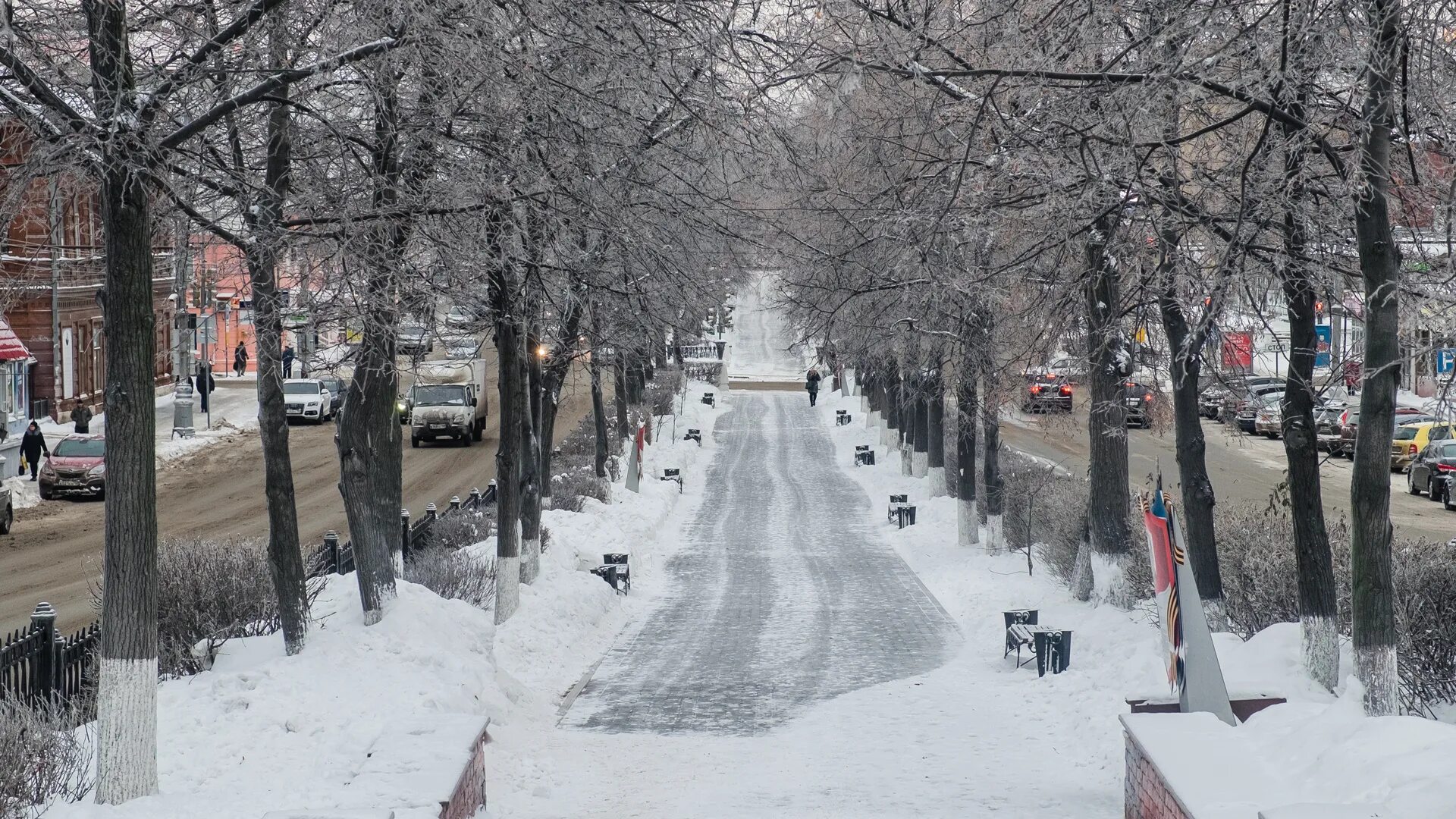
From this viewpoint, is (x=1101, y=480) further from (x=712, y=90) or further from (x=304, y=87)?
(x=304, y=87)

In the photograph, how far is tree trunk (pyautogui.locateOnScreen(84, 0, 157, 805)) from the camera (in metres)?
7.92

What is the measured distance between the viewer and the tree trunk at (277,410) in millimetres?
11250

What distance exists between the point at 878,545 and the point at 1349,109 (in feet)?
65.8

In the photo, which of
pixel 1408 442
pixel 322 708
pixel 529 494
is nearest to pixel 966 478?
pixel 529 494

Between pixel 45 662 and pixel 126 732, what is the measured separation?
3.10 metres

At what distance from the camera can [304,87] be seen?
1077 cm

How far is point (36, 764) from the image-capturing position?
7793mm

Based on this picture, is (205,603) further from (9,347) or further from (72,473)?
(9,347)

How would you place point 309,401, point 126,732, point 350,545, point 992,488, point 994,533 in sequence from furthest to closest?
point 309,401
point 992,488
point 994,533
point 350,545
point 126,732

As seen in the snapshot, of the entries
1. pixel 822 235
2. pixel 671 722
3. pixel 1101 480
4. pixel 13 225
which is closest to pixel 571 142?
pixel 13 225

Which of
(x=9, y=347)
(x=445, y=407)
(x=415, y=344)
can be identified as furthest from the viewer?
(x=445, y=407)

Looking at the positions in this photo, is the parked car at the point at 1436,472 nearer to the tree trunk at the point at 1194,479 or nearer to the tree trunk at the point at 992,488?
the tree trunk at the point at 992,488

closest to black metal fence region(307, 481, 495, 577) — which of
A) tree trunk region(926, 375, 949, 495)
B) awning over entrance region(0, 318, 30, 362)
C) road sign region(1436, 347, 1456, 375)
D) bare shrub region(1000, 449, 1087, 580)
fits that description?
bare shrub region(1000, 449, 1087, 580)

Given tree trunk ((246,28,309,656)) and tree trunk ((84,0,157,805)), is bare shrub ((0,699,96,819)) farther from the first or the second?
tree trunk ((246,28,309,656))
